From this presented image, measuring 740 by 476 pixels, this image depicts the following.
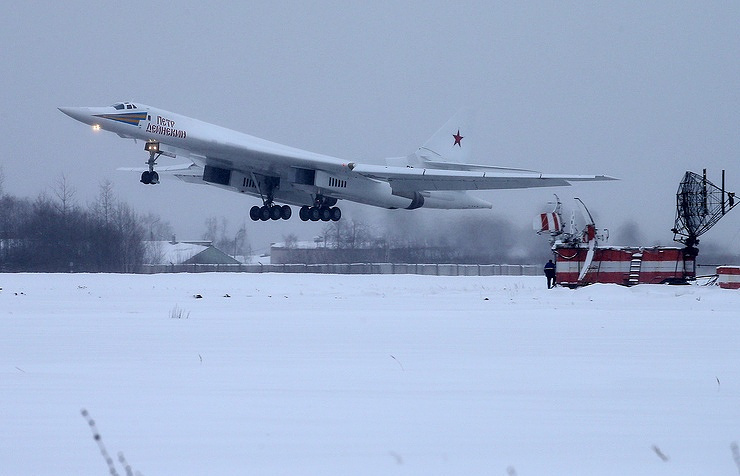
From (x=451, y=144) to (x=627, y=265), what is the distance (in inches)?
392

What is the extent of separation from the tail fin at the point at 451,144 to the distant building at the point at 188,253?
25.4m

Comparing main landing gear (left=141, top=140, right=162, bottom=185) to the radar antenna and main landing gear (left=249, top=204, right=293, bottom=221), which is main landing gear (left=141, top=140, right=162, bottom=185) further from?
the radar antenna

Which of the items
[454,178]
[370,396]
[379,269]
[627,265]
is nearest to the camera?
[370,396]

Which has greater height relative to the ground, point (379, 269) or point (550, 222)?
point (550, 222)

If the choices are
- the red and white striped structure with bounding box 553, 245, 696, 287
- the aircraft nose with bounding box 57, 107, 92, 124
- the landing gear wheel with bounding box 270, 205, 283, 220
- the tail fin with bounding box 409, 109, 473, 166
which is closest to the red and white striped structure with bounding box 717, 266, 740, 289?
the red and white striped structure with bounding box 553, 245, 696, 287

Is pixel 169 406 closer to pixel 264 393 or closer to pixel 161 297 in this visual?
pixel 264 393

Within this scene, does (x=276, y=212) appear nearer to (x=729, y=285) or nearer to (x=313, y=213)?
(x=313, y=213)

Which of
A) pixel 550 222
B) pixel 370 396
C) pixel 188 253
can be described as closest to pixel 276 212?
pixel 550 222

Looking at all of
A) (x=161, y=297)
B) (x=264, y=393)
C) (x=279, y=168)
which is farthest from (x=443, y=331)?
(x=279, y=168)

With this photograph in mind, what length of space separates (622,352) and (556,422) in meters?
3.36

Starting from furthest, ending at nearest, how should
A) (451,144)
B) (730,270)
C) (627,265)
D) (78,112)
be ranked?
(451,144)
(627,265)
(78,112)
(730,270)

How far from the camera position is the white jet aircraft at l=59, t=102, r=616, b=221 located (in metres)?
23.8

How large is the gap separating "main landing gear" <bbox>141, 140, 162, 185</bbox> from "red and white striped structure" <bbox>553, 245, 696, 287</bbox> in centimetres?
1138

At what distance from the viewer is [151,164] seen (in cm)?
2378
